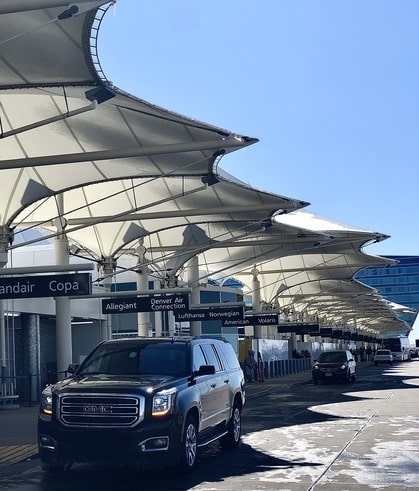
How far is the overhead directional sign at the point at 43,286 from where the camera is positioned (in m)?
18.2

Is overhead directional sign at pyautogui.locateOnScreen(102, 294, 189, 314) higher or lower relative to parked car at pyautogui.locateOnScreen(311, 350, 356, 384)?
higher

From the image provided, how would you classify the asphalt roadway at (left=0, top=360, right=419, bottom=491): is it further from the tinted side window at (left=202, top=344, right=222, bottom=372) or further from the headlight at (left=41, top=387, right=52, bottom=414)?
the tinted side window at (left=202, top=344, right=222, bottom=372)

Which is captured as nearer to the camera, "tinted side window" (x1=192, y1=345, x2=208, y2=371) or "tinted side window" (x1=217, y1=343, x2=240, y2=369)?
"tinted side window" (x1=192, y1=345, x2=208, y2=371)

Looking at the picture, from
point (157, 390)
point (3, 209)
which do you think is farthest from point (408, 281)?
point (157, 390)

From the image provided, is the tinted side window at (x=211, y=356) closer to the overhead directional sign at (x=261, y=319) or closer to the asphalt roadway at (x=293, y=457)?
the asphalt roadway at (x=293, y=457)

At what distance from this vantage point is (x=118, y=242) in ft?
111

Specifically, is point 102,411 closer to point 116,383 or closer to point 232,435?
point 116,383

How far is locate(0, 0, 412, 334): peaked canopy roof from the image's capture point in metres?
14.3

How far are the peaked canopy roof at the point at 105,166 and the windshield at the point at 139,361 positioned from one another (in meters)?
5.13

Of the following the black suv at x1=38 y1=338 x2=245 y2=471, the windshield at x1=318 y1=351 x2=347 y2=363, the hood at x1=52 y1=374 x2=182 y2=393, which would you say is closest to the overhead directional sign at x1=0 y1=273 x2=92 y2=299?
the black suv at x1=38 y1=338 x2=245 y2=471

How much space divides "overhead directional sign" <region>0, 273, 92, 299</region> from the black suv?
546 cm

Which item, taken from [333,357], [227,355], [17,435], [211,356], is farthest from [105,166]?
[333,357]

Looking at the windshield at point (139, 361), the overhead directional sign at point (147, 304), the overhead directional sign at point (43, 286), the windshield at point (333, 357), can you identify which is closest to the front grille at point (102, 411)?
the windshield at point (139, 361)

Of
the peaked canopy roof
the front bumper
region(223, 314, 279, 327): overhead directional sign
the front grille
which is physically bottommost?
the front bumper
